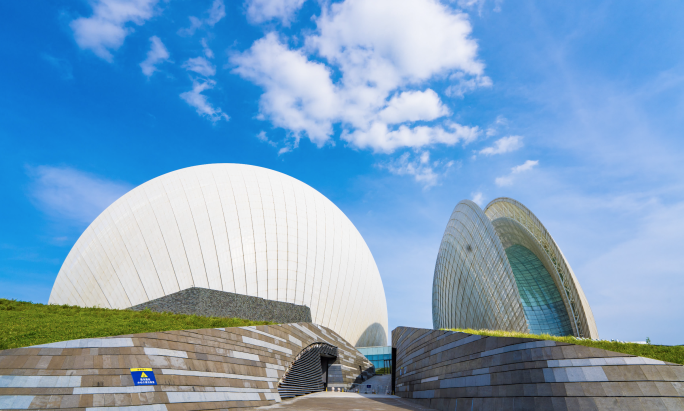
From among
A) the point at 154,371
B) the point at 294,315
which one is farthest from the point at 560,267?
the point at 154,371

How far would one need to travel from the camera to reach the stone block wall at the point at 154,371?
784 cm

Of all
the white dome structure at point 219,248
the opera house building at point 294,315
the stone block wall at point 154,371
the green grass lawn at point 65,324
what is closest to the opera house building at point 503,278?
the opera house building at point 294,315

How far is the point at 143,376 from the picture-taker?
9266mm

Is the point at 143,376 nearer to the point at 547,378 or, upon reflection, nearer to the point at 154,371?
the point at 154,371

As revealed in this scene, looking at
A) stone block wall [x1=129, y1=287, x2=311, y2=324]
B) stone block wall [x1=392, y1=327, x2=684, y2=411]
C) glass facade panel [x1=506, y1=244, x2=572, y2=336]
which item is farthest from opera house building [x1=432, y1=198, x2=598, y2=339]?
stone block wall [x1=129, y1=287, x2=311, y2=324]

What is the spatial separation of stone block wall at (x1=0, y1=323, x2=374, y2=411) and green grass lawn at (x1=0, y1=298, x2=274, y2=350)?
2.51ft

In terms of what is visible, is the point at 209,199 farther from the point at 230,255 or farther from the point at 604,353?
the point at 604,353

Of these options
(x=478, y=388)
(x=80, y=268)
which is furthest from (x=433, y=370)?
(x=80, y=268)

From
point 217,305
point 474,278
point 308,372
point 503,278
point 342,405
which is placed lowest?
point 342,405

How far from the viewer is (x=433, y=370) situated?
1534cm

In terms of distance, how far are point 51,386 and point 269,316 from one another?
541 inches

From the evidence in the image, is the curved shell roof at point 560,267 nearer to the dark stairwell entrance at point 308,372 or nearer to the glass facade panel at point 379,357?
the glass facade panel at point 379,357

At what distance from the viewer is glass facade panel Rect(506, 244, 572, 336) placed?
36844mm

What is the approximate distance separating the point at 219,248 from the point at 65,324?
1442 cm
